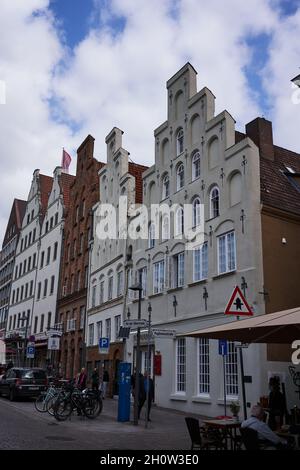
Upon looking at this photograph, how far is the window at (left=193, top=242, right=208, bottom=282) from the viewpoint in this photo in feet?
71.8

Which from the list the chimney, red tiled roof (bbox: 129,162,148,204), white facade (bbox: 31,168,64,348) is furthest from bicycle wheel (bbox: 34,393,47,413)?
white facade (bbox: 31,168,64,348)

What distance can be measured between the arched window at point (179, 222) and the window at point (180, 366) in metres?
5.09

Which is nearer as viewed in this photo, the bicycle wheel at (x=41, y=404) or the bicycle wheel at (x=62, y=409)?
the bicycle wheel at (x=62, y=409)

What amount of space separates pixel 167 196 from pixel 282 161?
19.6 feet

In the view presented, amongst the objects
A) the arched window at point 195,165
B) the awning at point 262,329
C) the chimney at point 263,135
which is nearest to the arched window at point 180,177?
the arched window at point 195,165

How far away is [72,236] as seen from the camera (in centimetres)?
4191

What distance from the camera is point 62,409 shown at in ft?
57.7

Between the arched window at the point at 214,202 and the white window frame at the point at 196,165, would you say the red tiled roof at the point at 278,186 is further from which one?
the white window frame at the point at 196,165

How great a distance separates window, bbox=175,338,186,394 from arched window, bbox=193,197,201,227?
Answer: 532 centimetres

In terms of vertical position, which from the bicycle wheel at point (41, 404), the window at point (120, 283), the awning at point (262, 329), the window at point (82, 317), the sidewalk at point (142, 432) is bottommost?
the sidewalk at point (142, 432)

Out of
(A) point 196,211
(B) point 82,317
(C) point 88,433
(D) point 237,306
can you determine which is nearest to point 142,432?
(C) point 88,433

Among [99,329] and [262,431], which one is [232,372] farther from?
[99,329]

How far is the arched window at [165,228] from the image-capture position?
25352mm

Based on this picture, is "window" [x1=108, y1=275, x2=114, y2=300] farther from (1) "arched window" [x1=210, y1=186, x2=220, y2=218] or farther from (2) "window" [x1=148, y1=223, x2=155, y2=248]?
(1) "arched window" [x1=210, y1=186, x2=220, y2=218]
